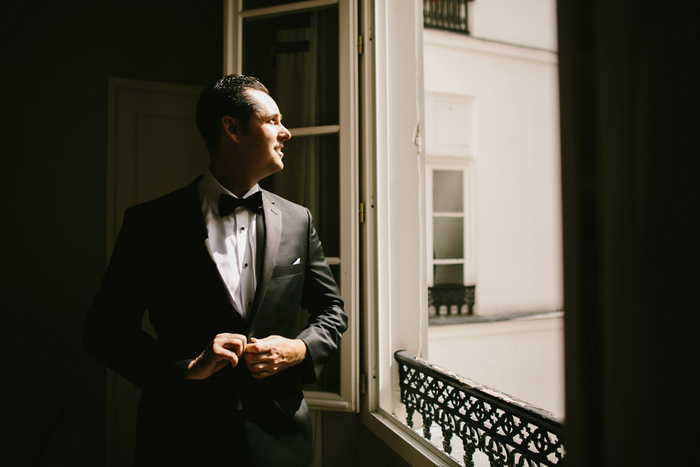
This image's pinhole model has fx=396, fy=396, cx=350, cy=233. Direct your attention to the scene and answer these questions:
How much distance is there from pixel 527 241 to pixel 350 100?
402 cm

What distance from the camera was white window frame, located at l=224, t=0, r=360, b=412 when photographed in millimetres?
1759

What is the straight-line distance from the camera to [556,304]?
516 cm

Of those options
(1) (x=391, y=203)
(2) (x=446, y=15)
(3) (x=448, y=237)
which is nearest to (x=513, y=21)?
(2) (x=446, y=15)

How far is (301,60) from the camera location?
195 centimetres

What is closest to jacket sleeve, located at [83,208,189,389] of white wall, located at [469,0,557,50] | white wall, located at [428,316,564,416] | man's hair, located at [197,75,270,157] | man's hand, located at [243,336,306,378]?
man's hand, located at [243,336,306,378]

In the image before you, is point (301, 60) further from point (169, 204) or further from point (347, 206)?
point (169, 204)

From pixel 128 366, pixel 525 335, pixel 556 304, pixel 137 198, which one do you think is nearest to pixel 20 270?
pixel 137 198

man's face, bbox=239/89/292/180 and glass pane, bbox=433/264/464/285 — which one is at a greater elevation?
man's face, bbox=239/89/292/180

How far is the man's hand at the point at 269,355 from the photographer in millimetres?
928

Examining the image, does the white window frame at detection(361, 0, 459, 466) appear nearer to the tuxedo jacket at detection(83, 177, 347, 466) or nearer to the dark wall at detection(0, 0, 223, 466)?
the tuxedo jacket at detection(83, 177, 347, 466)

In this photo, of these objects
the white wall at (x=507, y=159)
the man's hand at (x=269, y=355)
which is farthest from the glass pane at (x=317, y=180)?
the white wall at (x=507, y=159)

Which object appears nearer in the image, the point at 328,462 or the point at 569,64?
the point at 569,64

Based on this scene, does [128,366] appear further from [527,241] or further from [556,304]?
[556,304]

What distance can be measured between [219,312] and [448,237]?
4.26 meters
